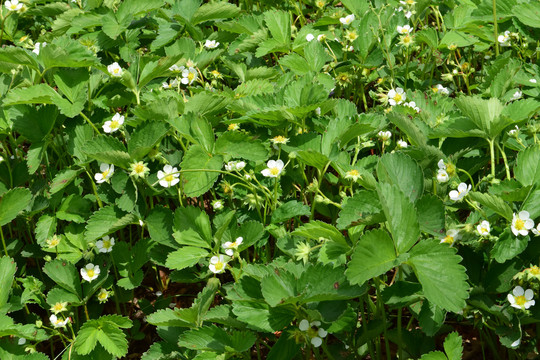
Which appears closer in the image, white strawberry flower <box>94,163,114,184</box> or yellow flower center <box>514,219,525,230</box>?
yellow flower center <box>514,219,525,230</box>

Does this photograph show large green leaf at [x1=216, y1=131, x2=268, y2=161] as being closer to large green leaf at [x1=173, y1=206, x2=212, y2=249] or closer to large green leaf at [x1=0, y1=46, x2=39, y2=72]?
large green leaf at [x1=173, y1=206, x2=212, y2=249]

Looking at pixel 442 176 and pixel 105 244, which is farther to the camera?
pixel 105 244

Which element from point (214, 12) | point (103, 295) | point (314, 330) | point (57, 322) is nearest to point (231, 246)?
point (314, 330)

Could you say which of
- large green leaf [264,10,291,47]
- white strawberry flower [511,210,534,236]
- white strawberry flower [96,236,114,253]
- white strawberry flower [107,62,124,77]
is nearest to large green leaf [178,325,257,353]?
white strawberry flower [96,236,114,253]

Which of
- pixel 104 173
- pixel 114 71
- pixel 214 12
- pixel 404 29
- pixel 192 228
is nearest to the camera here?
pixel 192 228

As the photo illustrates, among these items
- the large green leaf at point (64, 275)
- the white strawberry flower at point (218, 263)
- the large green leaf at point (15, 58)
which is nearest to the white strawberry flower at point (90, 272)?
the large green leaf at point (64, 275)

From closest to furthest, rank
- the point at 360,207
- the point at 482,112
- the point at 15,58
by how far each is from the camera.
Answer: the point at 360,207 < the point at 482,112 < the point at 15,58

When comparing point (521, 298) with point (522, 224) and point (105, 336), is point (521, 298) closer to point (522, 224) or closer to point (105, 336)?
point (522, 224)
